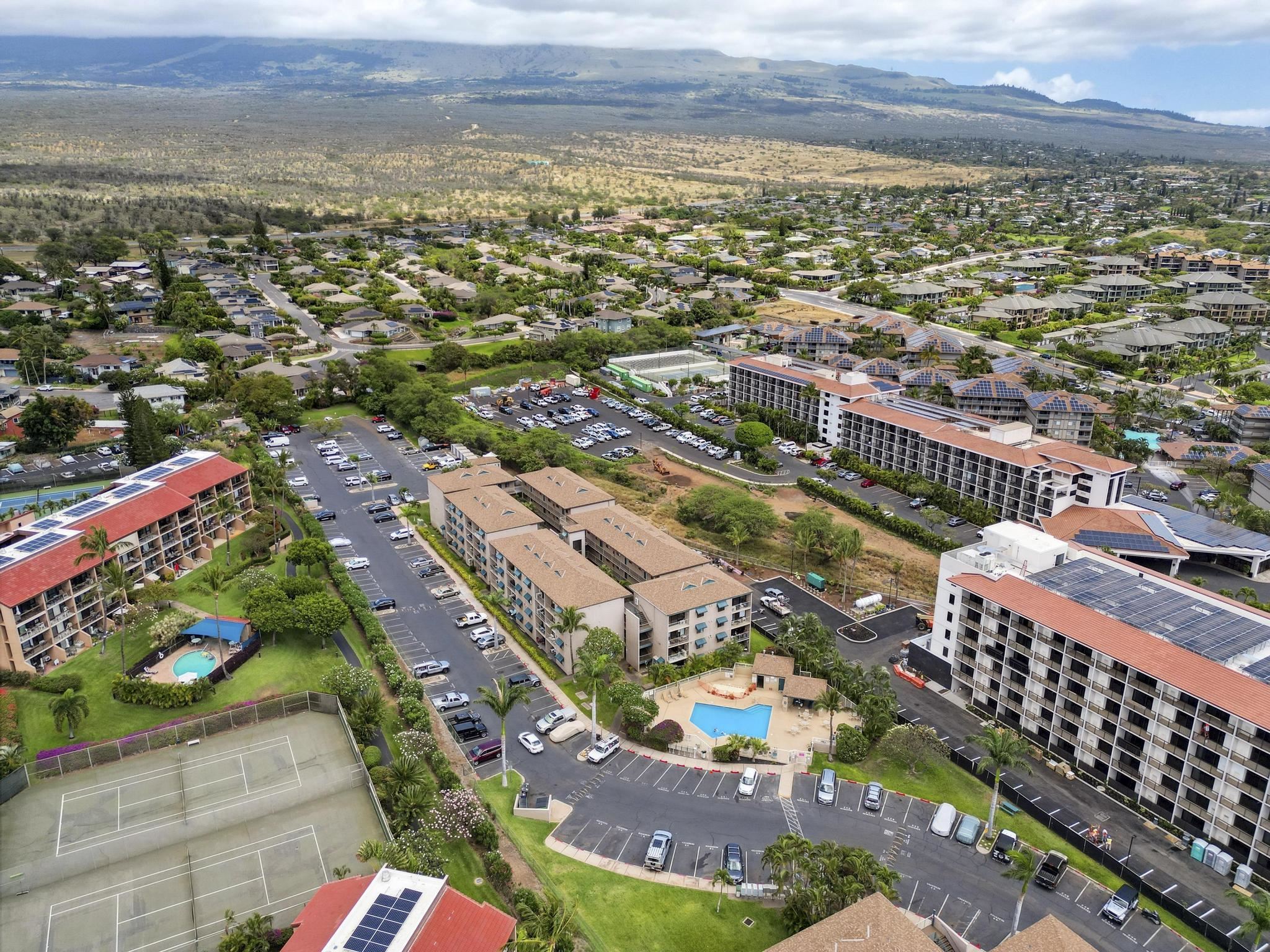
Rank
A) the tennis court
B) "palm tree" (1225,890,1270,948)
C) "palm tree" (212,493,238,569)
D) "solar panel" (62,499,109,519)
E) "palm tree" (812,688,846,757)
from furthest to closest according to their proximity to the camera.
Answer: "palm tree" (212,493,238,569), "solar panel" (62,499,109,519), "palm tree" (812,688,846,757), the tennis court, "palm tree" (1225,890,1270,948)

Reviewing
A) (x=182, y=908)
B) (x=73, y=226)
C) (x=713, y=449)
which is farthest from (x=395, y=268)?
(x=182, y=908)

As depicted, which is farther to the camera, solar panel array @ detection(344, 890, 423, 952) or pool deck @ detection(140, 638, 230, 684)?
pool deck @ detection(140, 638, 230, 684)

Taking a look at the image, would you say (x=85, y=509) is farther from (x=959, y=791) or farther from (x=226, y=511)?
(x=959, y=791)

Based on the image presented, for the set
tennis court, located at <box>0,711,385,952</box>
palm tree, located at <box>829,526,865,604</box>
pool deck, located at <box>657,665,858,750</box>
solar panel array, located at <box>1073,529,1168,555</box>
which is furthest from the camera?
solar panel array, located at <box>1073,529,1168,555</box>

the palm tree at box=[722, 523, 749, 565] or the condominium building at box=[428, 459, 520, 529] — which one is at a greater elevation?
the condominium building at box=[428, 459, 520, 529]

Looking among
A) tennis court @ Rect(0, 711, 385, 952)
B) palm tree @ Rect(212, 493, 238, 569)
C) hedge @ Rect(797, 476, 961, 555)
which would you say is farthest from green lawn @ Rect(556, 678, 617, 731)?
palm tree @ Rect(212, 493, 238, 569)

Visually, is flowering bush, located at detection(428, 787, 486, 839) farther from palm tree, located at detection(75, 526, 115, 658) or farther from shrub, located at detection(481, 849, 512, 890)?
palm tree, located at detection(75, 526, 115, 658)

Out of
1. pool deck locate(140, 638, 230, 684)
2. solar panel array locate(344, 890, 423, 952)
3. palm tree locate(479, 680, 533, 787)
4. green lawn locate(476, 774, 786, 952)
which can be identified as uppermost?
solar panel array locate(344, 890, 423, 952)
